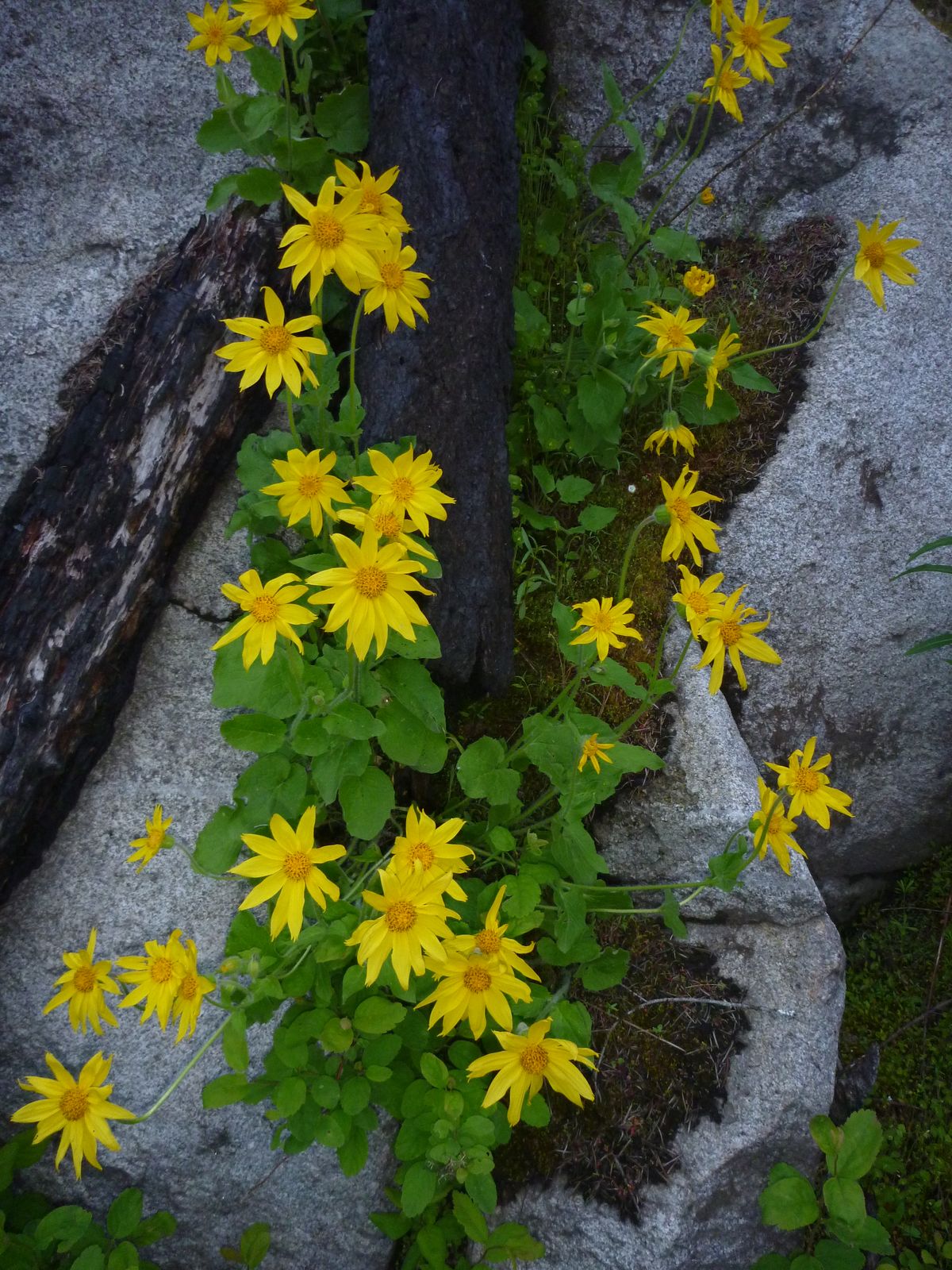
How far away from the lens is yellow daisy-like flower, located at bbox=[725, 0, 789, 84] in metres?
2.21

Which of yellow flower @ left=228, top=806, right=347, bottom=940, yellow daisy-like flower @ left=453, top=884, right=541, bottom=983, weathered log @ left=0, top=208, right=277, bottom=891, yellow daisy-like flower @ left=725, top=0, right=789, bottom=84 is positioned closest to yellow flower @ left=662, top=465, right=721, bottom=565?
yellow daisy-like flower @ left=453, top=884, right=541, bottom=983

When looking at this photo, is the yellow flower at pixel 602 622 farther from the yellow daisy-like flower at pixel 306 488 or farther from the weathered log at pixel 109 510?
the weathered log at pixel 109 510

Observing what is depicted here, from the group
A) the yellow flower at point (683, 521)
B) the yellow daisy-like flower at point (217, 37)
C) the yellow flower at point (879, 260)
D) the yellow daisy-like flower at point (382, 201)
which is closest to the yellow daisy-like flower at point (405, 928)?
the yellow flower at point (683, 521)

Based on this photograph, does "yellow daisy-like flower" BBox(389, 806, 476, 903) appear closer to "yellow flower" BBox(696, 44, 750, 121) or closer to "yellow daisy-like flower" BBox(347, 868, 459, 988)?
"yellow daisy-like flower" BBox(347, 868, 459, 988)

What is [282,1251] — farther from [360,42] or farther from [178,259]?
[360,42]

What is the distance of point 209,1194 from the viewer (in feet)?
6.87

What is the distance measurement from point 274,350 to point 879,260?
1.47m

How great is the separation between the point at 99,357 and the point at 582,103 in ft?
5.86

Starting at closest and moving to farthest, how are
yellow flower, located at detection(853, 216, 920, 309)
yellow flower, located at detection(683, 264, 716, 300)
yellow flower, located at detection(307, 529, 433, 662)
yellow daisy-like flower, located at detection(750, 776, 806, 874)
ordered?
1. yellow flower, located at detection(307, 529, 433, 662)
2. yellow daisy-like flower, located at detection(750, 776, 806, 874)
3. yellow flower, located at detection(853, 216, 920, 309)
4. yellow flower, located at detection(683, 264, 716, 300)

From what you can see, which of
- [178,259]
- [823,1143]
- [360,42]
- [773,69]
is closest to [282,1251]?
[823,1143]

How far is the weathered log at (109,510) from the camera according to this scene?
191cm

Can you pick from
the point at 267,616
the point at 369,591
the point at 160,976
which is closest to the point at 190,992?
the point at 160,976

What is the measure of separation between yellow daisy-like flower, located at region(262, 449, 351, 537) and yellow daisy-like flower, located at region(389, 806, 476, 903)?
61cm

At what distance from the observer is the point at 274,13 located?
179cm
